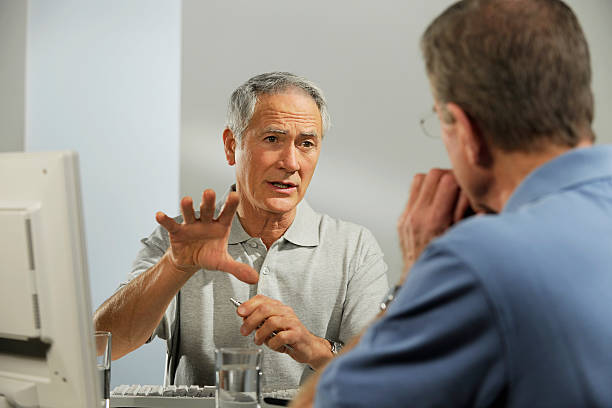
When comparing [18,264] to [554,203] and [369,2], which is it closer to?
[554,203]

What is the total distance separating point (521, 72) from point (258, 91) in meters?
1.33

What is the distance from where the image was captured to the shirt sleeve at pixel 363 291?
1917mm

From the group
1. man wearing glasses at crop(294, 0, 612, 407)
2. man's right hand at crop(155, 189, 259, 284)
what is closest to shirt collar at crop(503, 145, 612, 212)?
man wearing glasses at crop(294, 0, 612, 407)

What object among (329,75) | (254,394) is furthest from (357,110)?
(254,394)

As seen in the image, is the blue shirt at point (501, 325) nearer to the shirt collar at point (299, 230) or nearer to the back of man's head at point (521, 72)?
the back of man's head at point (521, 72)

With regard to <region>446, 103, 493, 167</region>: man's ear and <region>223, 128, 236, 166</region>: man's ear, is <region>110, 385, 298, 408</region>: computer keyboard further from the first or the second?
<region>223, 128, 236, 166</region>: man's ear

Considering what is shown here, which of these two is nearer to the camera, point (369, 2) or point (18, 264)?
point (18, 264)

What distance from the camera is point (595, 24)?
295 cm

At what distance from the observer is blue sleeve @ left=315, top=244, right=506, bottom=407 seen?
0.64 meters

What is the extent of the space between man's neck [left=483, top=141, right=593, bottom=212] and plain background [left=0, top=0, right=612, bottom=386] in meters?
2.09

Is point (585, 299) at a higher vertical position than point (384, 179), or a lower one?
higher

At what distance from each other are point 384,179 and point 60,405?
2183 mm

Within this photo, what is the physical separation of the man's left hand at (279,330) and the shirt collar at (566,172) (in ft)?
2.89

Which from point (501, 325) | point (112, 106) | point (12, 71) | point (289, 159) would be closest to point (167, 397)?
point (289, 159)
